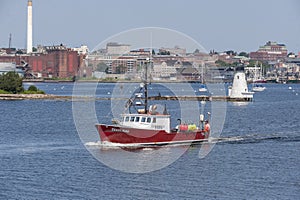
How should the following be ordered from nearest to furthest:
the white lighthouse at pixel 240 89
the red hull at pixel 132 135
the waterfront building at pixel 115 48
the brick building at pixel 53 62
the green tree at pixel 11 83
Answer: the red hull at pixel 132 135
the white lighthouse at pixel 240 89
the green tree at pixel 11 83
the brick building at pixel 53 62
the waterfront building at pixel 115 48

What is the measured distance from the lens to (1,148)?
3316 cm

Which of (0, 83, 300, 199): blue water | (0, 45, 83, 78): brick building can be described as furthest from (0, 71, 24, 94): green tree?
(0, 45, 83, 78): brick building

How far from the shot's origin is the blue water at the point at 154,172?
24.1 meters

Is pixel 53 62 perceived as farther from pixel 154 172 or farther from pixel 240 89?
pixel 154 172

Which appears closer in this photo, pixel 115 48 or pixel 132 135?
pixel 132 135

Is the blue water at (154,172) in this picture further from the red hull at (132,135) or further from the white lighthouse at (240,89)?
the white lighthouse at (240,89)

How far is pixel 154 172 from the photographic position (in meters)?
27.6

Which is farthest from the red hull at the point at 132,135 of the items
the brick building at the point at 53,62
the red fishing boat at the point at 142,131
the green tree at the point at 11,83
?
the brick building at the point at 53,62

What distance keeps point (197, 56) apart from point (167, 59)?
2032cm

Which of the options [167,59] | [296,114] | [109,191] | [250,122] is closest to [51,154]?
[109,191]

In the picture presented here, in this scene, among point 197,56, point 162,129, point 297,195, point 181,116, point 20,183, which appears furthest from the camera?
point 197,56

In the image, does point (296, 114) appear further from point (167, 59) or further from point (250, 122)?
point (167, 59)

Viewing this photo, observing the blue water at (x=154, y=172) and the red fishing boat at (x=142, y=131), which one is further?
the red fishing boat at (x=142, y=131)

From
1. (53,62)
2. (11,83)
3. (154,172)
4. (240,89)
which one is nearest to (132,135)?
(154,172)
